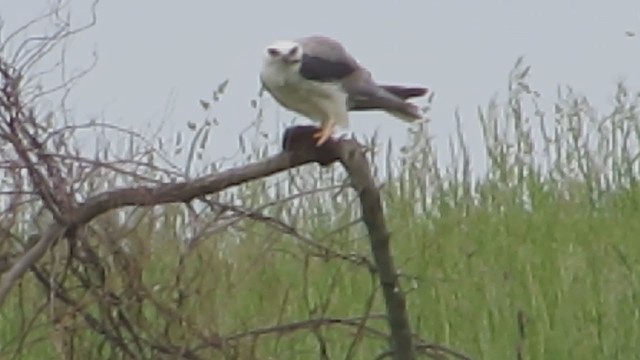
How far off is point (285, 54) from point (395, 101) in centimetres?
21

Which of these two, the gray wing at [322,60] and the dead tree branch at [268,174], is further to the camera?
the gray wing at [322,60]

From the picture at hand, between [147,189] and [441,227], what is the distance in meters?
3.04

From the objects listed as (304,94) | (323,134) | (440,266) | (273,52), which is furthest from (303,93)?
(440,266)

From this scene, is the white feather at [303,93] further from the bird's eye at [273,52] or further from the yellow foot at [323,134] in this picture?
the yellow foot at [323,134]

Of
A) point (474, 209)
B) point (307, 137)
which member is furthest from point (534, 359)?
point (307, 137)

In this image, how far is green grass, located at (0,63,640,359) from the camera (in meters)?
3.03

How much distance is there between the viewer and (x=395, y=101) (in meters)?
3.17

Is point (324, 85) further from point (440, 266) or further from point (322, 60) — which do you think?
point (440, 266)

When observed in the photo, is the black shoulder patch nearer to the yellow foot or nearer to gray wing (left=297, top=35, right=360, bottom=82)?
gray wing (left=297, top=35, right=360, bottom=82)

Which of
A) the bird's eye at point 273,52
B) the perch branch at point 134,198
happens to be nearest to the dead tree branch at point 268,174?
the perch branch at point 134,198

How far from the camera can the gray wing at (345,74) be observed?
10.4 ft

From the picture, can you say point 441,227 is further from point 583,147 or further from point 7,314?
point 7,314

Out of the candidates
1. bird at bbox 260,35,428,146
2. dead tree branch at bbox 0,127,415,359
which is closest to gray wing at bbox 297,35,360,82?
bird at bbox 260,35,428,146

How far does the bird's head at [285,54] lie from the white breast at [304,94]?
0.01 meters
